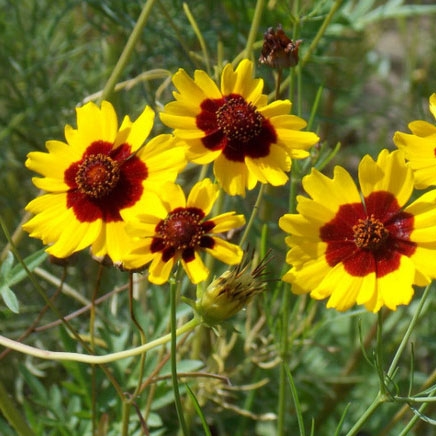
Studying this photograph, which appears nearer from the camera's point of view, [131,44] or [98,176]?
[98,176]

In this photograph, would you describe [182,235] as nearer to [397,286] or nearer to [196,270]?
[196,270]

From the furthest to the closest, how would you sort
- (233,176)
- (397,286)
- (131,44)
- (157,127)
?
(157,127)
(131,44)
(233,176)
(397,286)

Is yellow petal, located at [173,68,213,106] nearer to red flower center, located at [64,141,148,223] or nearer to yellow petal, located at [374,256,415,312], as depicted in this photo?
red flower center, located at [64,141,148,223]

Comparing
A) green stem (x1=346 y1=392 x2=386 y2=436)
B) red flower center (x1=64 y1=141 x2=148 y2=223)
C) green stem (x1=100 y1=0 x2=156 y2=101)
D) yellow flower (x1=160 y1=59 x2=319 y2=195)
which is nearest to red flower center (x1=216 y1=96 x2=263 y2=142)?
yellow flower (x1=160 y1=59 x2=319 y2=195)

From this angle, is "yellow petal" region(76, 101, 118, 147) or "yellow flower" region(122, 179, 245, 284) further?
"yellow petal" region(76, 101, 118, 147)

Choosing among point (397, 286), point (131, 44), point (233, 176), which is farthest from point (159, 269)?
point (131, 44)
